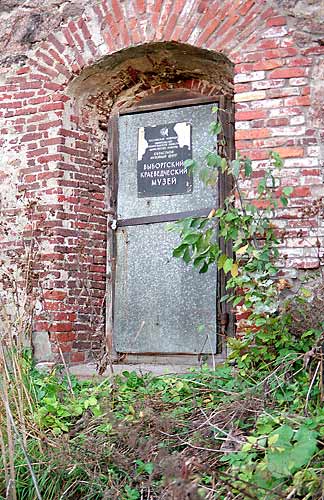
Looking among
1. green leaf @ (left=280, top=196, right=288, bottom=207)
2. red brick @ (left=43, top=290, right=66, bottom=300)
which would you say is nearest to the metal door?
red brick @ (left=43, top=290, right=66, bottom=300)

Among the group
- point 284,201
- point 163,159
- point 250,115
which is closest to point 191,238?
point 284,201

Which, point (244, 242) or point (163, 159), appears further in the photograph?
point (163, 159)

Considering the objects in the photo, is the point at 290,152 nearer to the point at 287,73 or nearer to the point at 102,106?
the point at 287,73

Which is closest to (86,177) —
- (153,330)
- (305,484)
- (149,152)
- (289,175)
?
(149,152)

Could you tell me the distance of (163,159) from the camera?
232 inches

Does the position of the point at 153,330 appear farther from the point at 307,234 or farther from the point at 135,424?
the point at 135,424

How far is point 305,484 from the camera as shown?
291 centimetres

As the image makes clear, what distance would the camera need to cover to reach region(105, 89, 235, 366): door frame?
18.1 ft

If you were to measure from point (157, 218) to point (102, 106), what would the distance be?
1072 mm

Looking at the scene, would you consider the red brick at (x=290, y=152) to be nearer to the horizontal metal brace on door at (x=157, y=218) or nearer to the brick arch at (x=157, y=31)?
the brick arch at (x=157, y=31)

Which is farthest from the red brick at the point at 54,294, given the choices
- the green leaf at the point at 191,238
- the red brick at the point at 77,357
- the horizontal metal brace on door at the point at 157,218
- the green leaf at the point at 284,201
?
the green leaf at the point at 284,201

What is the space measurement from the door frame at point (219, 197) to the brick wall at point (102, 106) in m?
0.06

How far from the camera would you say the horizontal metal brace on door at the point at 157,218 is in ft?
18.7

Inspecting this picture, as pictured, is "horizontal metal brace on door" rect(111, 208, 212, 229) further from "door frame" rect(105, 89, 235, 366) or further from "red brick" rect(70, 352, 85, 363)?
"red brick" rect(70, 352, 85, 363)
